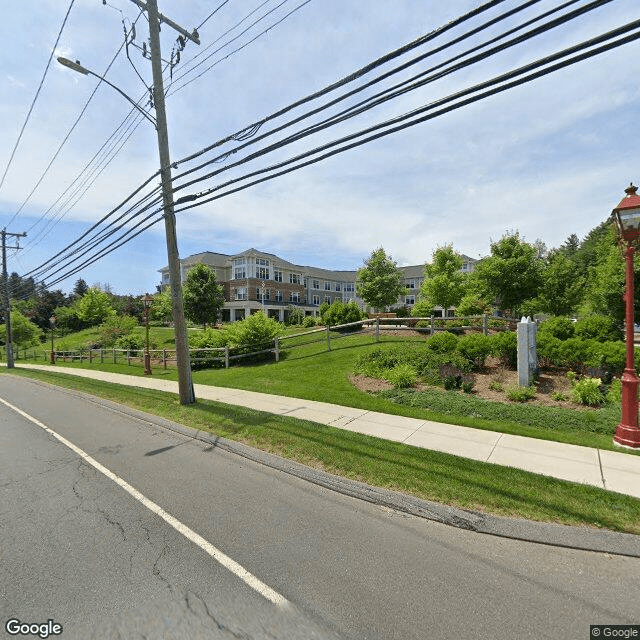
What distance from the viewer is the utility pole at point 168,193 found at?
31.9 feet

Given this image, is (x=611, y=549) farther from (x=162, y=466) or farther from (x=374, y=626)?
(x=162, y=466)

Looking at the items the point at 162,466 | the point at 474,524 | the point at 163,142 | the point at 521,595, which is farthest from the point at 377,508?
the point at 163,142

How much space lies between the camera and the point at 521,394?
8.54 m

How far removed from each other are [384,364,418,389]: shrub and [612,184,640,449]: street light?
4799 millimetres

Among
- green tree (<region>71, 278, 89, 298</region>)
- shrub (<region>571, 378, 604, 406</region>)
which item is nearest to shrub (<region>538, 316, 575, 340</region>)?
shrub (<region>571, 378, 604, 406</region>)

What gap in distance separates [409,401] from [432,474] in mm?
4087

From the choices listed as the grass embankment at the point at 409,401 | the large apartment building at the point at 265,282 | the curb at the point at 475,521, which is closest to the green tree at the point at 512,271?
the grass embankment at the point at 409,401

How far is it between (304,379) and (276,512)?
789cm

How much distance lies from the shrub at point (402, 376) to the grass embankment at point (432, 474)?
3570 mm

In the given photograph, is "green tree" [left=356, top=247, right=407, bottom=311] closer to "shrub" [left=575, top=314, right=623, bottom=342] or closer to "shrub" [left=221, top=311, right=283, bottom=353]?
"shrub" [left=221, top=311, right=283, bottom=353]

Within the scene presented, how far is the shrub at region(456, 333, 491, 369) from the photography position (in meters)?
10.6

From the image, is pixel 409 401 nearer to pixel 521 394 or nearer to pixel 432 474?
pixel 521 394

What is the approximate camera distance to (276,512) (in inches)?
165

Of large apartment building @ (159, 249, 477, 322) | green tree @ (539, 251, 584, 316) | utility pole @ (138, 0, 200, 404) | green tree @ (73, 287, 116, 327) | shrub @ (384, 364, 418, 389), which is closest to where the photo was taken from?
utility pole @ (138, 0, 200, 404)
